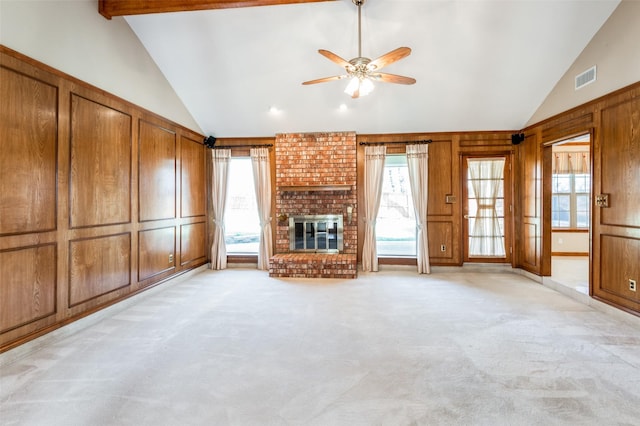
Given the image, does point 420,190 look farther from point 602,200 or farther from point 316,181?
point 602,200

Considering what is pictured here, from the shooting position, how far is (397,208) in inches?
229

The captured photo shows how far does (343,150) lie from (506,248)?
11.7ft

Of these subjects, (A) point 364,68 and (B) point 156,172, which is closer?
(A) point 364,68

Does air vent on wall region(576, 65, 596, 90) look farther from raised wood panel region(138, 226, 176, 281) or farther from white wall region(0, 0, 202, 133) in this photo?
raised wood panel region(138, 226, 176, 281)

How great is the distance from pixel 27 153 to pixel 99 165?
2.47 ft

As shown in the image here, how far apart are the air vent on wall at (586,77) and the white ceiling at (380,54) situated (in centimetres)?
32

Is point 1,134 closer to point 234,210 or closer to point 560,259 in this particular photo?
point 234,210

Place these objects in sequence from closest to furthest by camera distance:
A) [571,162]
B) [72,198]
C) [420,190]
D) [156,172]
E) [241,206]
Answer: [72,198] → [156,172] → [420,190] → [241,206] → [571,162]

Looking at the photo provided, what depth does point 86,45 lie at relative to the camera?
3.20m

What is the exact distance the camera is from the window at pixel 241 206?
20.0 feet

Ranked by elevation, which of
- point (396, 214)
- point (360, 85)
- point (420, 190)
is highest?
point (360, 85)

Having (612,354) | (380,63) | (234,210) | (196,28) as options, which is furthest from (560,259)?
(196,28)

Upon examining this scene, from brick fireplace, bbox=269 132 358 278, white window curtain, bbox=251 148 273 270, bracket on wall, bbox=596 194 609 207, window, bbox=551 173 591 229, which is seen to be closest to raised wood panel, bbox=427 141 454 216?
brick fireplace, bbox=269 132 358 278

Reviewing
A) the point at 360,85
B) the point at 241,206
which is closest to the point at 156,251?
the point at 241,206
